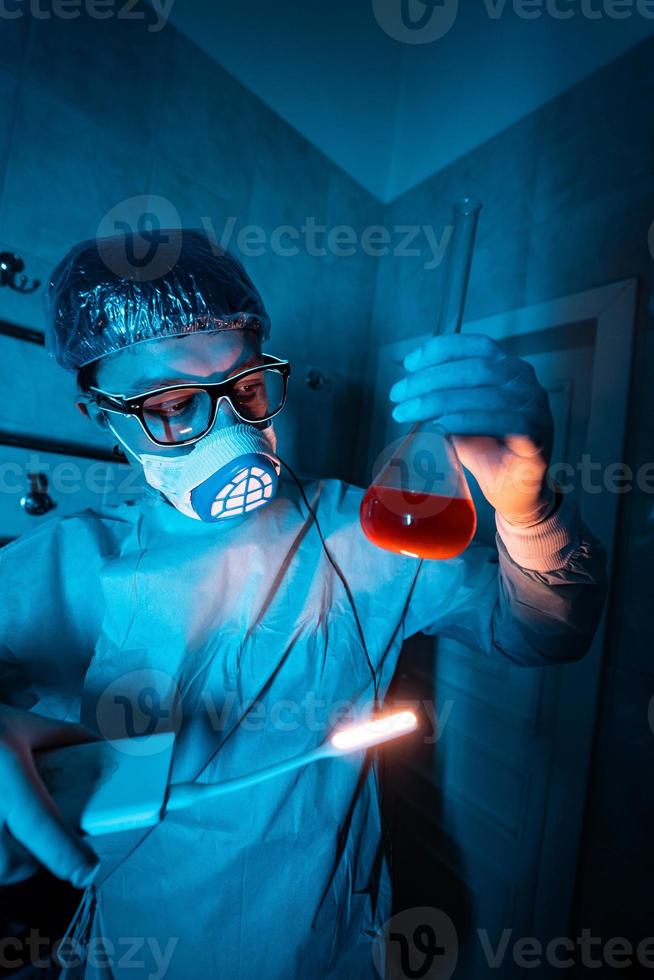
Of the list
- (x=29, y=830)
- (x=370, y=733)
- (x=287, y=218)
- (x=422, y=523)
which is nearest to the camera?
(x=29, y=830)

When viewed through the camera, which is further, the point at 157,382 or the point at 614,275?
the point at 614,275

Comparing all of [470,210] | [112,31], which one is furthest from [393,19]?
[470,210]

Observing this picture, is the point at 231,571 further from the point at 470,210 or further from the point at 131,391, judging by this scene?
the point at 470,210

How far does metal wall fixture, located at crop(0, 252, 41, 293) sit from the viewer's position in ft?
3.05

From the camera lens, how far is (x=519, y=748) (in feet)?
3.67

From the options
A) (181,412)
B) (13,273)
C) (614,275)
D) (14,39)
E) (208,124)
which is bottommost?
(181,412)

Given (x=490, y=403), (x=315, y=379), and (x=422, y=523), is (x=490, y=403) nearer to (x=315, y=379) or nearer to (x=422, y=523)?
(x=422, y=523)

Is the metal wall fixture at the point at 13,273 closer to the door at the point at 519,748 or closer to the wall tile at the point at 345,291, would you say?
the wall tile at the point at 345,291

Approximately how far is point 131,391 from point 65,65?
91 cm

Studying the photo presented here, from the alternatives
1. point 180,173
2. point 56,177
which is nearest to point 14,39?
point 56,177

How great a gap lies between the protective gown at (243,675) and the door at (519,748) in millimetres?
450

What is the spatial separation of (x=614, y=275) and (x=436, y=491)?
842 millimetres

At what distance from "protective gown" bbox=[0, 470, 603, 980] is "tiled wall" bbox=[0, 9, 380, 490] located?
70 cm

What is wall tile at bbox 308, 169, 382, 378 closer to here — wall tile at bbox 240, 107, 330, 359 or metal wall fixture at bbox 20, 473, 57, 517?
A: wall tile at bbox 240, 107, 330, 359
